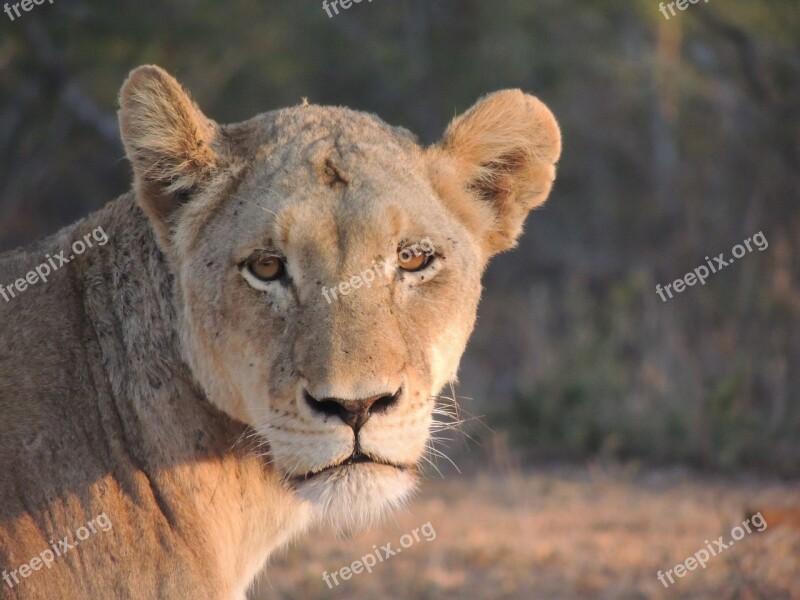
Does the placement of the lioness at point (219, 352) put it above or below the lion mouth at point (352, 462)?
above

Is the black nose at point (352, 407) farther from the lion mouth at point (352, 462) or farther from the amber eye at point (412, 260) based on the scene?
the amber eye at point (412, 260)

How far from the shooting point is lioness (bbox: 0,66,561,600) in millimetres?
3002

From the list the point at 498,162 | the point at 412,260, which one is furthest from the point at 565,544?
the point at 412,260

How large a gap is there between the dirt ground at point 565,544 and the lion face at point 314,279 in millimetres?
1648

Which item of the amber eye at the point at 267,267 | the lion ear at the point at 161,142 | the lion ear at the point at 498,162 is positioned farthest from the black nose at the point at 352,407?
the lion ear at the point at 498,162

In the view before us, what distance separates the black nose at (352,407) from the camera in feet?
9.71

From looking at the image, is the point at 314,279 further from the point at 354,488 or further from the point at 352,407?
the point at 354,488

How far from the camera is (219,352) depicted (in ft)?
10.5

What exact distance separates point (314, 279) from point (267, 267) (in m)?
0.16

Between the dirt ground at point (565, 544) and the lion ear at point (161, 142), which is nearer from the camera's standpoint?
the lion ear at point (161, 142)

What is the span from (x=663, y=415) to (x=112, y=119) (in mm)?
6506

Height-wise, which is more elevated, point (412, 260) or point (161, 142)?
point (161, 142)

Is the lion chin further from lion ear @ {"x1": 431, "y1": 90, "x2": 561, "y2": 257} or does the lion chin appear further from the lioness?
lion ear @ {"x1": 431, "y1": 90, "x2": 561, "y2": 257}

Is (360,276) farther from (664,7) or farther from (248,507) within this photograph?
(664,7)
